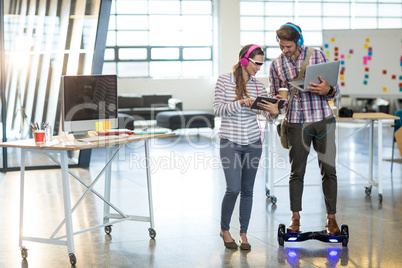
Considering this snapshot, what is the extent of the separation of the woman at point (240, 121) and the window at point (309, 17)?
541 inches

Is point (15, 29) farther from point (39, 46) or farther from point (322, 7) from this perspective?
point (322, 7)

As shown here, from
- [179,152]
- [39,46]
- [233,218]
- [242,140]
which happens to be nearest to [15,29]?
[39,46]

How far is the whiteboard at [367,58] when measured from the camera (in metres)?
7.70

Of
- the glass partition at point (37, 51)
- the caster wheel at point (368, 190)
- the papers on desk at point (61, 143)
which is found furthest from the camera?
the glass partition at point (37, 51)

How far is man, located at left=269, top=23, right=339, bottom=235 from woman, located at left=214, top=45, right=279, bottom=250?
0.23 m

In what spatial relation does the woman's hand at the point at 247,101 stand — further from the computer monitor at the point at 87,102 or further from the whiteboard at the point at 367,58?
the whiteboard at the point at 367,58

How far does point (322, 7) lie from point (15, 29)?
493 inches

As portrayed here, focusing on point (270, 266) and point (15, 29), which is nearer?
point (270, 266)

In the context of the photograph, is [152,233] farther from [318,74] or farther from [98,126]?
[318,74]

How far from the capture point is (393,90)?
778 centimetres

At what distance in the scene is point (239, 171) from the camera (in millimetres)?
4059

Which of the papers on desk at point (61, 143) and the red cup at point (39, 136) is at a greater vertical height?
the red cup at point (39, 136)

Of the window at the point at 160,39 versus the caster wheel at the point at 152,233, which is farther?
the window at the point at 160,39

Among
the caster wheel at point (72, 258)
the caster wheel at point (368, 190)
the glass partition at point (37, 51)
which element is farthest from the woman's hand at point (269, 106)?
the glass partition at point (37, 51)
